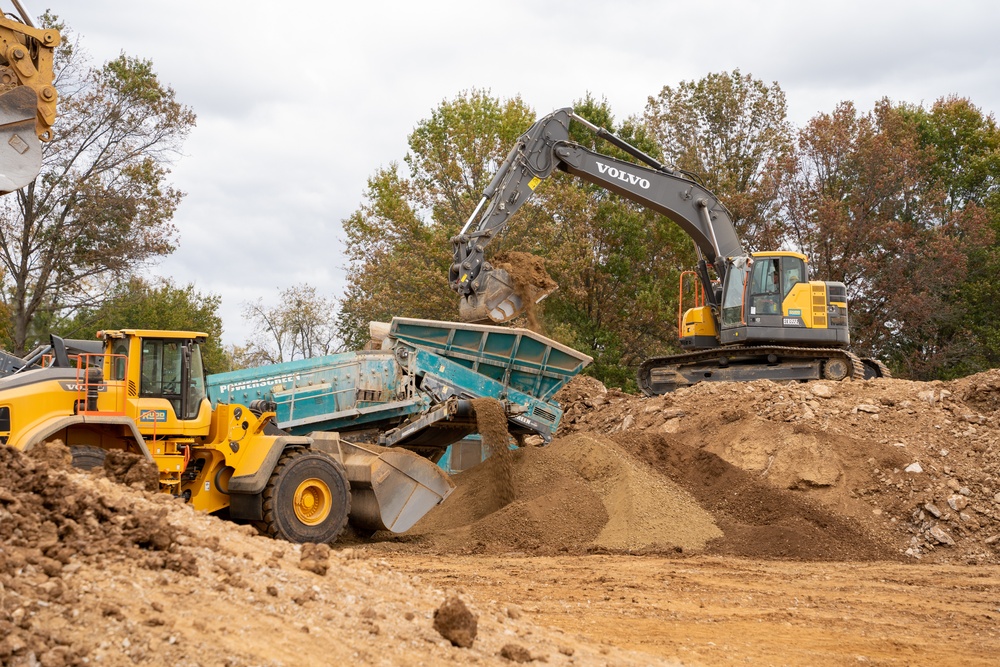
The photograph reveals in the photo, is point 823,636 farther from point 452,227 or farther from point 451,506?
point 452,227

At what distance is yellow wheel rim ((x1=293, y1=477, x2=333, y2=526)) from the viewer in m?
11.3

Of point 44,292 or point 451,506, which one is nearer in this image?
point 451,506

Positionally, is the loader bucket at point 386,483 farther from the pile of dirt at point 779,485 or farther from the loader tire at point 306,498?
the pile of dirt at point 779,485

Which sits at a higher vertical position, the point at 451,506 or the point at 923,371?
the point at 923,371

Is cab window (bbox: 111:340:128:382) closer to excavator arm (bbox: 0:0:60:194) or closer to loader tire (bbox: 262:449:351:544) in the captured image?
loader tire (bbox: 262:449:351:544)

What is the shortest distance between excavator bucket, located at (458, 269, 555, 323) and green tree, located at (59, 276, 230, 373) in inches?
222

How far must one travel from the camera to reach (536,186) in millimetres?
18484

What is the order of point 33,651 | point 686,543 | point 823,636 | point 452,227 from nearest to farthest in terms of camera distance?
point 33,651, point 823,636, point 686,543, point 452,227

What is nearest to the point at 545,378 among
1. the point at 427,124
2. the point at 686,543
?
the point at 686,543

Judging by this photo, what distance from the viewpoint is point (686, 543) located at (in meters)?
12.9

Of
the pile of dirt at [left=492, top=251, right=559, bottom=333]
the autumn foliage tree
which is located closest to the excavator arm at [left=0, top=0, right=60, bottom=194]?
the pile of dirt at [left=492, top=251, right=559, bottom=333]

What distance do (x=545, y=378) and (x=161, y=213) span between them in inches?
498

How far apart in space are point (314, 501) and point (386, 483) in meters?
0.98

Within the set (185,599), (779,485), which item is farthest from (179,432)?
→ (779,485)
